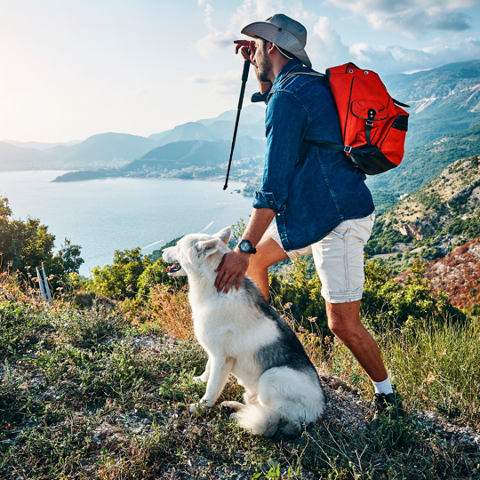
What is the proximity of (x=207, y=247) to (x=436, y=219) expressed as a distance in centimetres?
7737

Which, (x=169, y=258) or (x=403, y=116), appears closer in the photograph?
(x=403, y=116)

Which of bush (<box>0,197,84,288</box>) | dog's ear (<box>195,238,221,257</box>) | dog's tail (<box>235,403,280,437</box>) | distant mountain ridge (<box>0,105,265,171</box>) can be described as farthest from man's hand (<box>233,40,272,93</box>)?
distant mountain ridge (<box>0,105,265,171</box>)

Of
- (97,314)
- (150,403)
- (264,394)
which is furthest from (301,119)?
(97,314)

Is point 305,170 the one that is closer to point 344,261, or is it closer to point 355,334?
point 344,261

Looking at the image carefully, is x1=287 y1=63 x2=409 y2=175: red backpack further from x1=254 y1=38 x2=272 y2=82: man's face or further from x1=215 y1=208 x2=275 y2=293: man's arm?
x1=215 y1=208 x2=275 y2=293: man's arm

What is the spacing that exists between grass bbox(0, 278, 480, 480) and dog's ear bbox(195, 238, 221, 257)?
4.06 feet

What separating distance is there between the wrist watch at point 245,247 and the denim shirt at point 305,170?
0.29 meters

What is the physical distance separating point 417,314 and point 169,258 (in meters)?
9.09

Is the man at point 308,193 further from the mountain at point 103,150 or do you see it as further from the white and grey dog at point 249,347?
the mountain at point 103,150

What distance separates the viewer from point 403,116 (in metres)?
2.26

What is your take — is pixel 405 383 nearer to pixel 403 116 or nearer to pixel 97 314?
pixel 403 116

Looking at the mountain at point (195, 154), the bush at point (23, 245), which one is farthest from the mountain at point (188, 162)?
the bush at point (23, 245)

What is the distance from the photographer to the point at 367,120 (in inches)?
86.2

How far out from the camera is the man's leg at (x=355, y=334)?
2.40 meters
